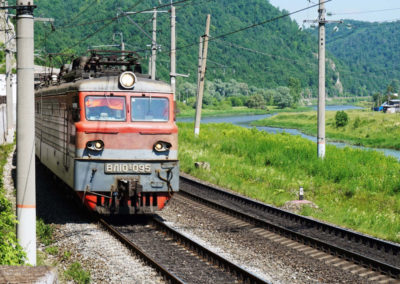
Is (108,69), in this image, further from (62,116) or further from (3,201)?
(3,201)

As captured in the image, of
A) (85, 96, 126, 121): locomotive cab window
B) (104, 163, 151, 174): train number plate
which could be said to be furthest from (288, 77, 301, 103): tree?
(104, 163, 151, 174): train number plate

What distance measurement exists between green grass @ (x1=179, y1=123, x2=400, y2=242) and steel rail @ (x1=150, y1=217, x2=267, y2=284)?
15.0 ft

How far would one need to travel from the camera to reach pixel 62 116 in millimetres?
13938

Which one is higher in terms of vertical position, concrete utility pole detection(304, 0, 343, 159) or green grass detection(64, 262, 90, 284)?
concrete utility pole detection(304, 0, 343, 159)

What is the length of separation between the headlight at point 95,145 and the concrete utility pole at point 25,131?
324cm

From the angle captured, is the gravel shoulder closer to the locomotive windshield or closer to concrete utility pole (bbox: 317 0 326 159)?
the locomotive windshield

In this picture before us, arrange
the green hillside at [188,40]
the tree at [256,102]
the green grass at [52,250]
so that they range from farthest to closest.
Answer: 1. the tree at [256,102]
2. the green hillside at [188,40]
3. the green grass at [52,250]

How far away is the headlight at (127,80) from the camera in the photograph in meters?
12.3

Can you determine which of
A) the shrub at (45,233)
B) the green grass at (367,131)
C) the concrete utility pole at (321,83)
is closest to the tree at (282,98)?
the green grass at (367,131)

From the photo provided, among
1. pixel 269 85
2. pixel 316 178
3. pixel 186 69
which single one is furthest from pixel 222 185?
pixel 269 85

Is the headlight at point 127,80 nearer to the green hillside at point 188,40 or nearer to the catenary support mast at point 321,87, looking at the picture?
the catenary support mast at point 321,87

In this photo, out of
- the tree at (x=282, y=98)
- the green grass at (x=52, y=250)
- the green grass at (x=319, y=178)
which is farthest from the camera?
the tree at (x=282, y=98)

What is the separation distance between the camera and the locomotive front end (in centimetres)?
1202

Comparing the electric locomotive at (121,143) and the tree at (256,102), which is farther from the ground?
the tree at (256,102)
